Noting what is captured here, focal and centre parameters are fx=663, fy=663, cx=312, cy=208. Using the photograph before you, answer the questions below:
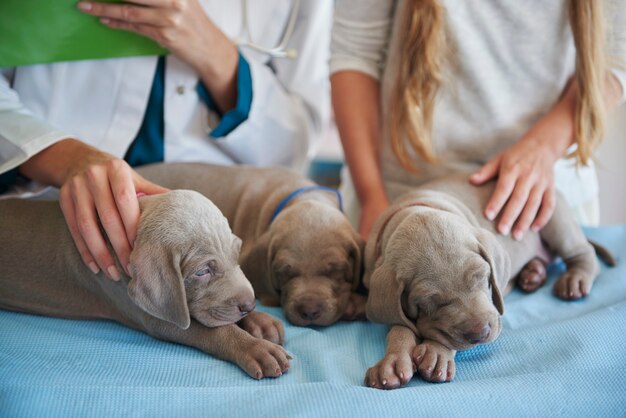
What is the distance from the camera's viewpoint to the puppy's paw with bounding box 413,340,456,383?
1.82 metres

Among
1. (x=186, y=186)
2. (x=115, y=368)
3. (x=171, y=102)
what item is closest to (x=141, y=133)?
(x=171, y=102)

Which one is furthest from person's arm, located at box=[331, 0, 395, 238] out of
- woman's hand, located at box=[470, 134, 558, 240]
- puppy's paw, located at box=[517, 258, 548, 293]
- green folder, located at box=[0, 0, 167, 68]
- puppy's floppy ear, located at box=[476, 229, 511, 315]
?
green folder, located at box=[0, 0, 167, 68]

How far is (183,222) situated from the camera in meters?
2.00

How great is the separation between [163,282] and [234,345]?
0.91ft

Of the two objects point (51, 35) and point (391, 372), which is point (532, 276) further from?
point (51, 35)

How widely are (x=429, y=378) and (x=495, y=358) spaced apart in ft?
0.78

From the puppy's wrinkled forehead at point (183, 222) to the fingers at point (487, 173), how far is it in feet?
3.62

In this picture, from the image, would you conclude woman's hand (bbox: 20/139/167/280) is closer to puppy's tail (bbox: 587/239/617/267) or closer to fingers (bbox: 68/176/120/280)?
fingers (bbox: 68/176/120/280)

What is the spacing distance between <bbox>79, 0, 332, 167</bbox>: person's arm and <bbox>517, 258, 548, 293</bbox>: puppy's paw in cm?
131

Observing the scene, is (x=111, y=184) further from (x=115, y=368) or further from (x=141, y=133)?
(x=141, y=133)

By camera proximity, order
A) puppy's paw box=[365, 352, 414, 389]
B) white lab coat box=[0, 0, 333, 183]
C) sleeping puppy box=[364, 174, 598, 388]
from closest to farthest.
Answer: puppy's paw box=[365, 352, 414, 389], sleeping puppy box=[364, 174, 598, 388], white lab coat box=[0, 0, 333, 183]

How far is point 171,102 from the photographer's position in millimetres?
2994

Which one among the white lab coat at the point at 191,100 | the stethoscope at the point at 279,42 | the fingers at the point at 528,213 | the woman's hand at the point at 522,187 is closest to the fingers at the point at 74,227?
the white lab coat at the point at 191,100

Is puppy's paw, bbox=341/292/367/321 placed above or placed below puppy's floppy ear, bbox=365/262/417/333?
below
